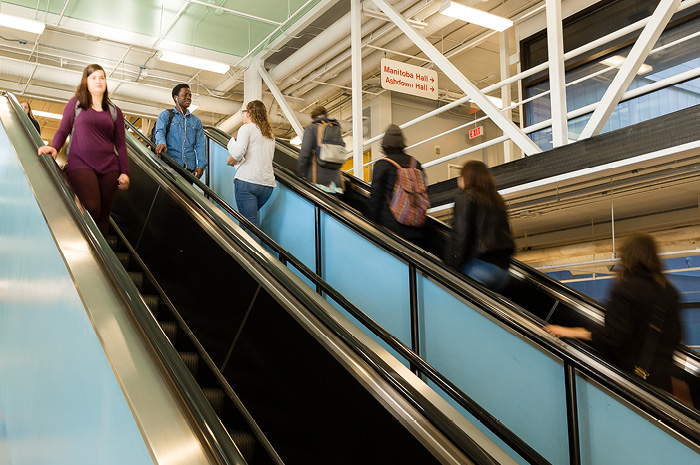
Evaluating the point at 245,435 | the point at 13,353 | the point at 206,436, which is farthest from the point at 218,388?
the point at 206,436

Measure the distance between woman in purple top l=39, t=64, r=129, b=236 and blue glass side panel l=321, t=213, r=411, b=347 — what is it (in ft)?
5.30

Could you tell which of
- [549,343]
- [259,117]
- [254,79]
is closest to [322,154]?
[259,117]

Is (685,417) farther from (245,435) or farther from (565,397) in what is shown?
(245,435)

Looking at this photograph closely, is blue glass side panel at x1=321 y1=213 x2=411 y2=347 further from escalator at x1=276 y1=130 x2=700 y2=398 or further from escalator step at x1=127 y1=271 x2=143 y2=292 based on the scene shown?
escalator step at x1=127 y1=271 x2=143 y2=292

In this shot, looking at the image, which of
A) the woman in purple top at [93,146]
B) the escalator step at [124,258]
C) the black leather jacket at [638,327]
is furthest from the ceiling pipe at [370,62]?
the black leather jacket at [638,327]

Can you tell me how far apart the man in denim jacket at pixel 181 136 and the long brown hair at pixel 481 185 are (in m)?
3.19

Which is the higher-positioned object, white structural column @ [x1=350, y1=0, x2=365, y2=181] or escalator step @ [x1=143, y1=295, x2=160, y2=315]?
white structural column @ [x1=350, y1=0, x2=365, y2=181]

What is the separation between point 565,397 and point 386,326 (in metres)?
Answer: 1.41

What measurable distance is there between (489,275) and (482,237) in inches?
10.2

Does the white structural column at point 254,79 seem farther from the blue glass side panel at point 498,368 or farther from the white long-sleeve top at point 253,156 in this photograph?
the blue glass side panel at point 498,368

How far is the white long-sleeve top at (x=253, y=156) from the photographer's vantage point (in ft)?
17.7

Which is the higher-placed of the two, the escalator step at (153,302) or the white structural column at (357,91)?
the white structural column at (357,91)

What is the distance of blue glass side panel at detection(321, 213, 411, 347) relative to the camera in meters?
3.95

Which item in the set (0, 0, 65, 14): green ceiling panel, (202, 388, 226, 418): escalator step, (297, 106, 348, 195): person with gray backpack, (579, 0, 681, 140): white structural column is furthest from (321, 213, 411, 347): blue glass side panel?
(0, 0, 65, 14): green ceiling panel
